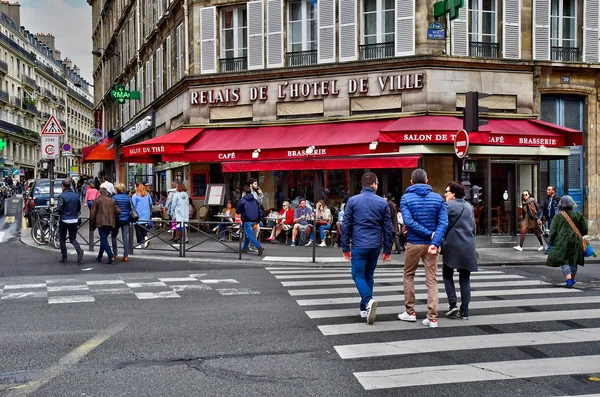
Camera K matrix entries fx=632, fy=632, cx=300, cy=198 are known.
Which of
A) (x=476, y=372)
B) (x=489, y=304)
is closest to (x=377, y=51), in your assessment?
(x=489, y=304)

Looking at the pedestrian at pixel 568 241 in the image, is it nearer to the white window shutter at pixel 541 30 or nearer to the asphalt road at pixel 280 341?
the asphalt road at pixel 280 341

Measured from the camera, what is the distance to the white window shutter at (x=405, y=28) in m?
18.6

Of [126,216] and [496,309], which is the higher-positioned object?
[126,216]

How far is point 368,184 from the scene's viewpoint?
23.6 ft

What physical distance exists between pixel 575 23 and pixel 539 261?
9.55m

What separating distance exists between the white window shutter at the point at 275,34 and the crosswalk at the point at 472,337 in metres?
12.0

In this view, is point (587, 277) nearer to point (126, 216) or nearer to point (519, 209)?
point (519, 209)

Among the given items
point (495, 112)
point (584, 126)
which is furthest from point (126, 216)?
point (584, 126)

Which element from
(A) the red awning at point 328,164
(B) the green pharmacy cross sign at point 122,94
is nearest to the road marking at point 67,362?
(A) the red awning at point 328,164

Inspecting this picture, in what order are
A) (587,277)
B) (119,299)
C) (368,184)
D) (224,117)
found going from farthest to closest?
(224,117) < (587,277) < (119,299) < (368,184)

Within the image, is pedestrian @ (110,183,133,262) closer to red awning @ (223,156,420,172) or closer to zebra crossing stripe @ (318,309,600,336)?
red awning @ (223,156,420,172)

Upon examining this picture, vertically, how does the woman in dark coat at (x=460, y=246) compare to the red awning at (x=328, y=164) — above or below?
below

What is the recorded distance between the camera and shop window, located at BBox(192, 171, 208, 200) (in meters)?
22.0

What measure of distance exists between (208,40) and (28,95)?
2358 inches
